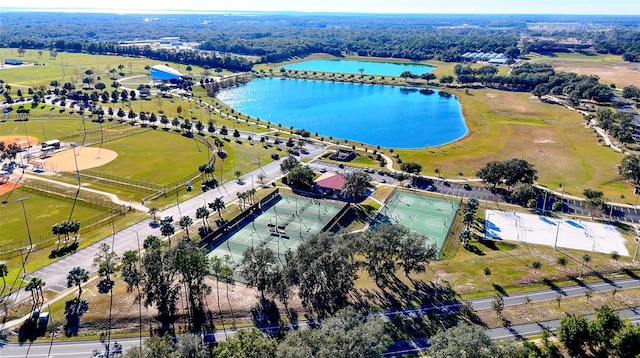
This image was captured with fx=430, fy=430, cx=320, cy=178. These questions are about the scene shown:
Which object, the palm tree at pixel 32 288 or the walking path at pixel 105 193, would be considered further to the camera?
the walking path at pixel 105 193

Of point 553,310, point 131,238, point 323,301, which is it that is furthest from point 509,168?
point 131,238

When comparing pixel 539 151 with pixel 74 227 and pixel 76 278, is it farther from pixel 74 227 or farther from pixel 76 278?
pixel 76 278

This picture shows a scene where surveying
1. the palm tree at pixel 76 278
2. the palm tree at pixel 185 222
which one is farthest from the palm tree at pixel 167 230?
the palm tree at pixel 76 278

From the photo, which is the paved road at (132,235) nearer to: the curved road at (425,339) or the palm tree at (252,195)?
the palm tree at (252,195)

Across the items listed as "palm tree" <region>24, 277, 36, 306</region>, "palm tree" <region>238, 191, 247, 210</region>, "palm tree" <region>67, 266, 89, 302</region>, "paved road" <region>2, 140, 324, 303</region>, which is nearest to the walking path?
"paved road" <region>2, 140, 324, 303</region>

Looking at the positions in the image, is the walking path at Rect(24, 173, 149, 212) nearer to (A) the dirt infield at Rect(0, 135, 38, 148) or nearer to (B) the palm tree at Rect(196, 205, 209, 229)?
(B) the palm tree at Rect(196, 205, 209, 229)

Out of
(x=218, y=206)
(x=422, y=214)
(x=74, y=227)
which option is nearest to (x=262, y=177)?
(x=218, y=206)

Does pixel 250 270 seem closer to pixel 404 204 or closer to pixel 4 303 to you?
pixel 4 303
